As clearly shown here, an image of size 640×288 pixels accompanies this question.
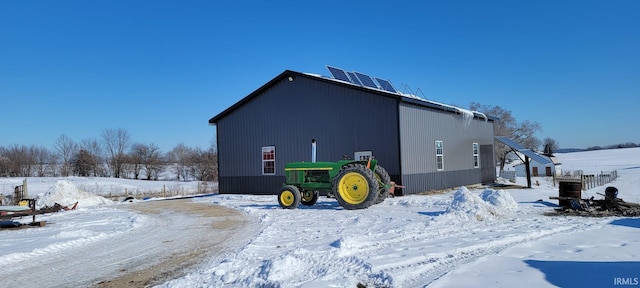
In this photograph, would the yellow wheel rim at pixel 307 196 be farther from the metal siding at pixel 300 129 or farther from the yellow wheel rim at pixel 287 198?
the metal siding at pixel 300 129

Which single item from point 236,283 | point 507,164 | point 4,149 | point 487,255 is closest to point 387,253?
point 487,255

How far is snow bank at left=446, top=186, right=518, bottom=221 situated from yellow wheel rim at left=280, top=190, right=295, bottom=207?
4.95 meters

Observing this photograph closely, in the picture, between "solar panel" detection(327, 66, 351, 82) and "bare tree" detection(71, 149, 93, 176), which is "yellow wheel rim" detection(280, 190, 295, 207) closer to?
"solar panel" detection(327, 66, 351, 82)

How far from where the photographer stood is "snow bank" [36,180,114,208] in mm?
19438

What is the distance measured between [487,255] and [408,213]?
5.14m

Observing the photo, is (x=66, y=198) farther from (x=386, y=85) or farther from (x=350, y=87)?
(x=386, y=85)

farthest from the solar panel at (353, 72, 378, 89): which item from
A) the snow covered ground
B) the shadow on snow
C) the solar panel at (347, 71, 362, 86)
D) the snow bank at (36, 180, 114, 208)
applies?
the snow bank at (36, 180, 114, 208)

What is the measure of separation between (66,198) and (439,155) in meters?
17.6

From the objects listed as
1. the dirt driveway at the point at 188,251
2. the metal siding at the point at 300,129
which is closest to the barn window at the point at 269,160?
the metal siding at the point at 300,129

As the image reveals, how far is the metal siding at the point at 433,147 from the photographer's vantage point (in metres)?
18.0

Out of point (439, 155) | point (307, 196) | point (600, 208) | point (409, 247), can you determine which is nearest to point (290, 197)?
point (307, 196)

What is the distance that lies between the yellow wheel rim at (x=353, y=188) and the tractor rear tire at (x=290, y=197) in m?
1.60

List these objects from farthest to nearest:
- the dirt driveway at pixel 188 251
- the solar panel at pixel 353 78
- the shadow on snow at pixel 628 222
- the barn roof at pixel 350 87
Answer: the solar panel at pixel 353 78
the barn roof at pixel 350 87
the shadow on snow at pixel 628 222
the dirt driveway at pixel 188 251

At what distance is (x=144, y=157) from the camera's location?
62.9 meters
